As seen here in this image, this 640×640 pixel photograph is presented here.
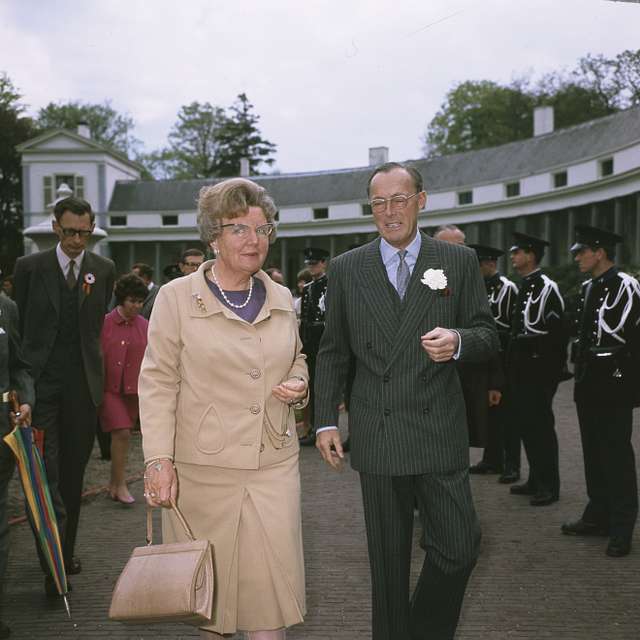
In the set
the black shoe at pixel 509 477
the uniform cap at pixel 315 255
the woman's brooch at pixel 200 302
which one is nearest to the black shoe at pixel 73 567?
the woman's brooch at pixel 200 302

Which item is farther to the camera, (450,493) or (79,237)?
(79,237)

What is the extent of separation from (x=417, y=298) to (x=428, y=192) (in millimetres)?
43886

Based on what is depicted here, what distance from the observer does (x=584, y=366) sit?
19.9ft

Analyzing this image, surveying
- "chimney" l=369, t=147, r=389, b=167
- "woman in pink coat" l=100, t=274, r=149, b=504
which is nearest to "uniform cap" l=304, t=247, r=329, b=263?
"woman in pink coat" l=100, t=274, r=149, b=504

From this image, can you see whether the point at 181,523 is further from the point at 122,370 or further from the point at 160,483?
the point at 122,370

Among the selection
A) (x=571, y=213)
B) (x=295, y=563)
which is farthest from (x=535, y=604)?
(x=571, y=213)

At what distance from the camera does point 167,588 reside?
2.73 m

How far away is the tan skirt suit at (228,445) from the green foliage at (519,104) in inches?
2061

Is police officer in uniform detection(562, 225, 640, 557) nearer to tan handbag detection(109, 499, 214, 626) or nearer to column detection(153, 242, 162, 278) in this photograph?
tan handbag detection(109, 499, 214, 626)

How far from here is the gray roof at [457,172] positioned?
3828cm

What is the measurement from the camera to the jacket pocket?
3199 millimetres

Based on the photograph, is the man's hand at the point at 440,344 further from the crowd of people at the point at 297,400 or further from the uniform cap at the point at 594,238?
the uniform cap at the point at 594,238

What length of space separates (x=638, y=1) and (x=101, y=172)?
48.7 metres

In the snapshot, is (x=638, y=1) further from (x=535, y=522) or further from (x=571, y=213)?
(x=571, y=213)
